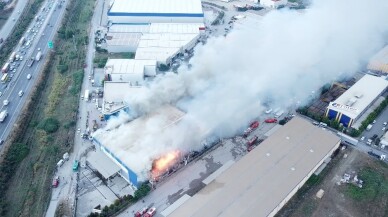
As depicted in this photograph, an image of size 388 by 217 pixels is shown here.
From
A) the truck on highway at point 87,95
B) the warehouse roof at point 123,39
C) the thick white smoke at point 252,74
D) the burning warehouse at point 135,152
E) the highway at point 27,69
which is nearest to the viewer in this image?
the burning warehouse at point 135,152

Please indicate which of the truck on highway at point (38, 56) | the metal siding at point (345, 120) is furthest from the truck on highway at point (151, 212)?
the truck on highway at point (38, 56)

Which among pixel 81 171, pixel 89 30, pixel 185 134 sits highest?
pixel 89 30

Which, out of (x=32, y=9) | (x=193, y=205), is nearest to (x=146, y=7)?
(x=32, y=9)

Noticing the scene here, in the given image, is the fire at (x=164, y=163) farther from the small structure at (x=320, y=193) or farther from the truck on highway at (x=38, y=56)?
the truck on highway at (x=38, y=56)

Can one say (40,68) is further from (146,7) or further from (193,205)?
(193,205)

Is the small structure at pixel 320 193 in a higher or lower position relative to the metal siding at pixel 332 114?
lower

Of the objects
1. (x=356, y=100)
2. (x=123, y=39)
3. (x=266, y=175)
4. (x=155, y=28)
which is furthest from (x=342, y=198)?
(x=155, y=28)

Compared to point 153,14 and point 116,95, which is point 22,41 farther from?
point 116,95
